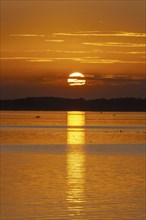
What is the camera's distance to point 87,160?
109ft

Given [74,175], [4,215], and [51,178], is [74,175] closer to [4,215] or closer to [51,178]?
[51,178]

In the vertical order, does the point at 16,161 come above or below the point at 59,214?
above

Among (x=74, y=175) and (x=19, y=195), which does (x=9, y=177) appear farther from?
(x=19, y=195)

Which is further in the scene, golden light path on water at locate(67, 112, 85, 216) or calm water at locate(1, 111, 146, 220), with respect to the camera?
golden light path on water at locate(67, 112, 85, 216)

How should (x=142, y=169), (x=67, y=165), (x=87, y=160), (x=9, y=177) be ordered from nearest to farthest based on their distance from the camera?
(x=9, y=177) < (x=142, y=169) < (x=67, y=165) < (x=87, y=160)

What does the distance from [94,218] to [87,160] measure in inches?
647

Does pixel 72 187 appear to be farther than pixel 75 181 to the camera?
No

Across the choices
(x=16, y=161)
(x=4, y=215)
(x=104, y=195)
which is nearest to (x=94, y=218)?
(x=4, y=215)

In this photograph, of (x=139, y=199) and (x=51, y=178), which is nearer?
(x=139, y=199)

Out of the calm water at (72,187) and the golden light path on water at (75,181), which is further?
the golden light path on water at (75,181)

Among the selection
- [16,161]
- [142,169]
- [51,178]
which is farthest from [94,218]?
[16,161]

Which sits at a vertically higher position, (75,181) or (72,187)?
(75,181)

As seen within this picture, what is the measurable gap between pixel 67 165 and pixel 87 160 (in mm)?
3309

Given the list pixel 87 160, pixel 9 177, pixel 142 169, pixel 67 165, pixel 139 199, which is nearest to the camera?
pixel 139 199
